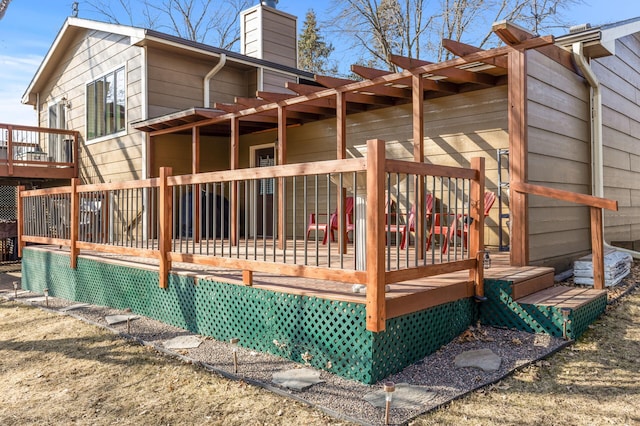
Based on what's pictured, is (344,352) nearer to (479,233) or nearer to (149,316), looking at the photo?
(479,233)

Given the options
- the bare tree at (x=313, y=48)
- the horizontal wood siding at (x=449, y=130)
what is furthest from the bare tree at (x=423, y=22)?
the horizontal wood siding at (x=449, y=130)

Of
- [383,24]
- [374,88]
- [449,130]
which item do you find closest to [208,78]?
[374,88]

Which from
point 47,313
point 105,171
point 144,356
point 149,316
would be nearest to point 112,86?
point 105,171

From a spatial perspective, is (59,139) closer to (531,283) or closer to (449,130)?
(449,130)

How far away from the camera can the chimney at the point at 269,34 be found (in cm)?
1045

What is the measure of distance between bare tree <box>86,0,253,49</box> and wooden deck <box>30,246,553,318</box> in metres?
17.6

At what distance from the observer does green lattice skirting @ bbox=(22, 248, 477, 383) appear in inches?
118

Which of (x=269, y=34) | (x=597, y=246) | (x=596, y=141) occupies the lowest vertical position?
(x=597, y=246)

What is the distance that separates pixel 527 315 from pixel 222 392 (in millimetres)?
2324

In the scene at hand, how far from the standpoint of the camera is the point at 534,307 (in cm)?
364

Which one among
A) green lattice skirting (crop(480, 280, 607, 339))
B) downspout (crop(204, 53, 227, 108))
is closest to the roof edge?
downspout (crop(204, 53, 227, 108))

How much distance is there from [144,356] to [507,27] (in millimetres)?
3973

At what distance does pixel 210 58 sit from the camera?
8836 millimetres

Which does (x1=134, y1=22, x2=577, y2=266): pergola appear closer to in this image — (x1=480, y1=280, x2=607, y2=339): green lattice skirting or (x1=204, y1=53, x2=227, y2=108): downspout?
(x1=204, y1=53, x2=227, y2=108): downspout
